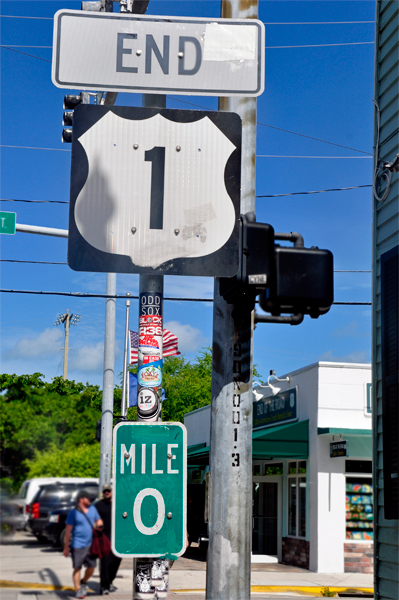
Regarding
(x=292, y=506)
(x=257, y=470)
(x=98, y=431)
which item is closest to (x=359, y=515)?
(x=292, y=506)

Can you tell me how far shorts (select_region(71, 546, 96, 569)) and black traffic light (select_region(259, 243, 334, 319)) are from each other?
1198 mm

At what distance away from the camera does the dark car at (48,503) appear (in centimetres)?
213

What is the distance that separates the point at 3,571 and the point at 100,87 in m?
1.94

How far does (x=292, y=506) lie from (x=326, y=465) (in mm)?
2390

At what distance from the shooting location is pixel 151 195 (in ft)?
9.00

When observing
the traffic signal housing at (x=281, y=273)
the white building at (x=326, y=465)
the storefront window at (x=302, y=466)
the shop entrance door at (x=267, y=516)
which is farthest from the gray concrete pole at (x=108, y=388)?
the shop entrance door at (x=267, y=516)

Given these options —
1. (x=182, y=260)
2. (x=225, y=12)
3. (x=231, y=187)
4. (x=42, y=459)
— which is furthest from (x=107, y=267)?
(x=225, y=12)

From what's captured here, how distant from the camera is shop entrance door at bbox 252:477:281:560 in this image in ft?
67.6

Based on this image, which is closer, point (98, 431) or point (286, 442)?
point (98, 431)

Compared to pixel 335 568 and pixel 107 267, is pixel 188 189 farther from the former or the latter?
pixel 335 568

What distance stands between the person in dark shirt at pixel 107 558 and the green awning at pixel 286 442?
16177 millimetres

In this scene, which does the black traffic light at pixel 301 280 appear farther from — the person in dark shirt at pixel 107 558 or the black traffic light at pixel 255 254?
the person in dark shirt at pixel 107 558

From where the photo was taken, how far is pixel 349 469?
1814 cm

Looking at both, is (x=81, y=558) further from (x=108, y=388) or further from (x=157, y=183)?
(x=157, y=183)
